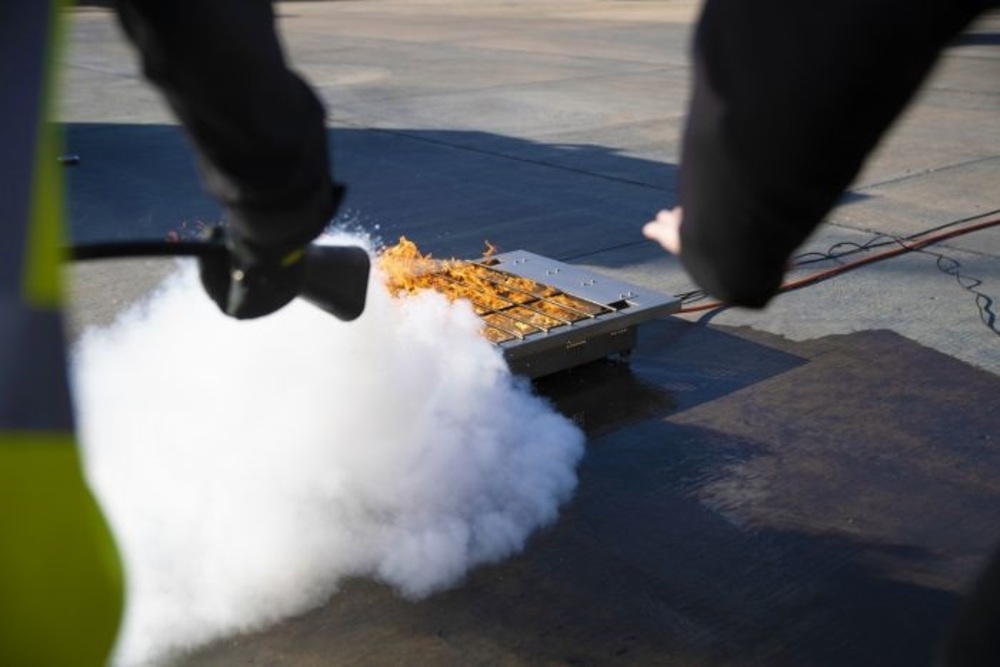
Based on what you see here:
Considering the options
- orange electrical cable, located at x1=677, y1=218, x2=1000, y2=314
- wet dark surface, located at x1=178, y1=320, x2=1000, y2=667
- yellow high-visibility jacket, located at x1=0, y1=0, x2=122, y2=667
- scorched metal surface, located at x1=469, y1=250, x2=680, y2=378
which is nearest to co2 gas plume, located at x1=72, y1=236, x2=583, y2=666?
wet dark surface, located at x1=178, y1=320, x2=1000, y2=667

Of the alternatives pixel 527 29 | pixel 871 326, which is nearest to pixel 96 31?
pixel 527 29

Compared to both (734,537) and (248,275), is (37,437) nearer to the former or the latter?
(248,275)

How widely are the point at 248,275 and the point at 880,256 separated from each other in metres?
5.22

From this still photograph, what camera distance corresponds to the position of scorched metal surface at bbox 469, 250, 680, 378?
448cm

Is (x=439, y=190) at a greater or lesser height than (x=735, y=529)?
lesser

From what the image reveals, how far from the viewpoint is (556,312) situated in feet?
15.7

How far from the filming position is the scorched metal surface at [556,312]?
448 centimetres

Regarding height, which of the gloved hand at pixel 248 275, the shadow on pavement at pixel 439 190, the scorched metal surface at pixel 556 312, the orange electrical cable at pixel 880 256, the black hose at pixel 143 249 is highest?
the black hose at pixel 143 249

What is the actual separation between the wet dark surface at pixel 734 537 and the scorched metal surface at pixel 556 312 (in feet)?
0.63

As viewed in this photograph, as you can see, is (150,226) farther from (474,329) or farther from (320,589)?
(320,589)

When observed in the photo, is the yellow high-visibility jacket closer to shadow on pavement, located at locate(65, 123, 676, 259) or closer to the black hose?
the black hose

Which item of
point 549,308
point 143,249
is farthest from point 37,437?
point 549,308

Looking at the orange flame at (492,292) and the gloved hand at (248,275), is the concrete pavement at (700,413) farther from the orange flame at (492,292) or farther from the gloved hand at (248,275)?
the gloved hand at (248,275)

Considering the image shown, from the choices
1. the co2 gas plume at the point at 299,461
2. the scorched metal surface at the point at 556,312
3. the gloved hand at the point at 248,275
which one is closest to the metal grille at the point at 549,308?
the scorched metal surface at the point at 556,312
